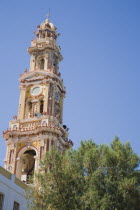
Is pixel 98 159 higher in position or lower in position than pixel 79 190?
higher

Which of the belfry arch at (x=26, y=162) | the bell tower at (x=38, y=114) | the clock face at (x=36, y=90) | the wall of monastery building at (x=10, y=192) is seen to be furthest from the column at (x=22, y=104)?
the wall of monastery building at (x=10, y=192)

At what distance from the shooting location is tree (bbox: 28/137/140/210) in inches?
954

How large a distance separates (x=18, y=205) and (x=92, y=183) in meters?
7.54

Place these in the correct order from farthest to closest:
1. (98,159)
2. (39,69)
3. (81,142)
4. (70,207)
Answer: (39,69) → (81,142) → (98,159) → (70,207)

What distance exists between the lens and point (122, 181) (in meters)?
24.8

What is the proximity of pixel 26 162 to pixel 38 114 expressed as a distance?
246 inches

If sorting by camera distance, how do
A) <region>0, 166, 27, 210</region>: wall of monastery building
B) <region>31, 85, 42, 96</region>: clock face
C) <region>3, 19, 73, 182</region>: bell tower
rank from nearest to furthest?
<region>0, 166, 27, 210</region>: wall of monastery building < <region>3, 19, 73, 182</region>: bell tower < <region>31, 85, 42, 96</region>: clock face

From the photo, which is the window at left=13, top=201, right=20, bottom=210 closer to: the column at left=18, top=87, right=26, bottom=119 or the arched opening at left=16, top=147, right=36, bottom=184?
the arched opening at left=16, top=147, right=36, bottom=184

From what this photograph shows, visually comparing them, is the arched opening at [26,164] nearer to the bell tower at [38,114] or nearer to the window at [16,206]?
the bell tower at [38,114]

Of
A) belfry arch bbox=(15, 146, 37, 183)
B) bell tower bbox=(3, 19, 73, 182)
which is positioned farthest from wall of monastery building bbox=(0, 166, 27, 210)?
belfry arch bbox=(15, 146, 37, 183)

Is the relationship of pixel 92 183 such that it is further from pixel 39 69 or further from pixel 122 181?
pixel 39 69

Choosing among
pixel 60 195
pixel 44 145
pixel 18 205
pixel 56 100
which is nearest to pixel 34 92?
pixel 56 100

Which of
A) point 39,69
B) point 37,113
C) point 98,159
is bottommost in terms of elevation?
point 98,159

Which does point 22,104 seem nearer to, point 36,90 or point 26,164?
point 36,90
